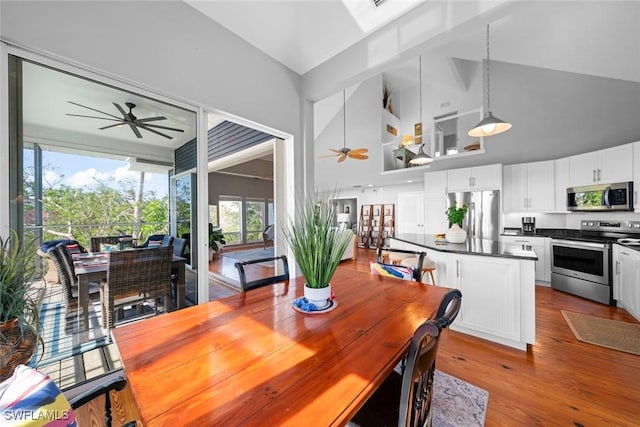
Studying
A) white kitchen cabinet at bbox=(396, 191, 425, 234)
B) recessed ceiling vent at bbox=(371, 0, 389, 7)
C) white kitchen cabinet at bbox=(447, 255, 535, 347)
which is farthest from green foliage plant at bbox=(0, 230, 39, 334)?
white kitchen cabinet at bbox=(396, 191, 425, 234)

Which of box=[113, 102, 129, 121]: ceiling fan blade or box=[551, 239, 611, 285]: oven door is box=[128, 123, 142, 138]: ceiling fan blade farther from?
box=[551, 239, 611, 285]: oven door

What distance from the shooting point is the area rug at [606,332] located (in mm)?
2246

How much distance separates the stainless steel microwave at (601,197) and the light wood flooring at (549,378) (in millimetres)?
2154

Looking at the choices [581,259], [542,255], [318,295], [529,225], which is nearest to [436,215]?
[529,225]

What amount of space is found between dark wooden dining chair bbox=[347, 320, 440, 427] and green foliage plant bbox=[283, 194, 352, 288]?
52 cm

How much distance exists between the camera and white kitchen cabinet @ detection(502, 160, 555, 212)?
428cm

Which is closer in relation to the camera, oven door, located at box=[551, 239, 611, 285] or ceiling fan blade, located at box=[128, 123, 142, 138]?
ceiling fan blade, located at box=[128, 123, 142, 138]

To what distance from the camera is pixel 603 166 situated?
354 cm

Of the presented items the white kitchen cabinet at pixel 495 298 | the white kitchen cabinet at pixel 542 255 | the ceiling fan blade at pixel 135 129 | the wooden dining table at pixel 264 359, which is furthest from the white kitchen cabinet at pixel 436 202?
the ceiling fan blade at pixel 135 129

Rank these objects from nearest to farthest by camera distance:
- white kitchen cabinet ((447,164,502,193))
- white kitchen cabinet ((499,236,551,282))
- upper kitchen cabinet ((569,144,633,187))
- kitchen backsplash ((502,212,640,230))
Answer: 1. upper kitchen cabinet ((569,144,633,187))
2. kitchen backsplash ((502,212,640,230))
3. white kitchen cabinet ((499,236,551,282))
4. white kitchen cabinet ((447,164,502,193))

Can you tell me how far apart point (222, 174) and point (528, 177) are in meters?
8.26

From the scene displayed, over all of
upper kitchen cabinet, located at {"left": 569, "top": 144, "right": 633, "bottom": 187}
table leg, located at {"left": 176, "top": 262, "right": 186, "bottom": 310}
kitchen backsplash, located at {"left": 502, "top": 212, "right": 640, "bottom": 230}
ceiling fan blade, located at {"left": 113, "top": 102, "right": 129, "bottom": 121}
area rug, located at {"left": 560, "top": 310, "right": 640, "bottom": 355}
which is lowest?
→ area rug, located at {"left": 560, "top": 310, "right": 640, "bottom": 355}

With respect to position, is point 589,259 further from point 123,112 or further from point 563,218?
point 123,112

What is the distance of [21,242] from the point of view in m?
1.45
